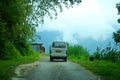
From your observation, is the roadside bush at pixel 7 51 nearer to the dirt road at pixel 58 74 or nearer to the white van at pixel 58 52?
the white van at pixel 58 52

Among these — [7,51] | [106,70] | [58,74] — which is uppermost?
[7,51]

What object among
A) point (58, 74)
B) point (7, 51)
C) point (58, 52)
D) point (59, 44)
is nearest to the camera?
point (58, 74)

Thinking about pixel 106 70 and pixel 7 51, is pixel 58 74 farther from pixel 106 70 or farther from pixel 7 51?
pixel 7 51

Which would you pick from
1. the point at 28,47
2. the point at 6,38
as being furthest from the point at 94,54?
the point at 6,38

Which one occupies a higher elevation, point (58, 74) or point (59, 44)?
point (59, 44)

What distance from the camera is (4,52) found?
46188 mm

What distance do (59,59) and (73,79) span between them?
29310mm

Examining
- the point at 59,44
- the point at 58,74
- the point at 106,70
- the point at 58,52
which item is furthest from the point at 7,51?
the point at 58,74

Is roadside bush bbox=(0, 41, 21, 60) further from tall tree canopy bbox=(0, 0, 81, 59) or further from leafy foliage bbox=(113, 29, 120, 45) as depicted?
leafy foliage bbox=(113, 29, 120, 45)

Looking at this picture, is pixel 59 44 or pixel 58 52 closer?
pixel 58 52

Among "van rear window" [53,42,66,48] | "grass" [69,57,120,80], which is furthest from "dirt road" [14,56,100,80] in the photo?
"van rear window" [53,42,66,48]

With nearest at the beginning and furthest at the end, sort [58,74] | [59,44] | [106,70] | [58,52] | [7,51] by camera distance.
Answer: [58,74]
[106,70]
[7,51]
[58,52]
[59,44]

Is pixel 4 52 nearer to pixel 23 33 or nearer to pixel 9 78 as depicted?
pixel 23 33

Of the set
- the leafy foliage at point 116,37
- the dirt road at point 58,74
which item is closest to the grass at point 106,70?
Result: the dirt road at point 58,74
